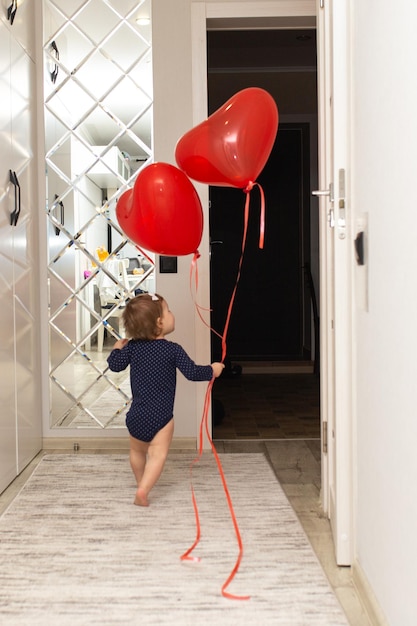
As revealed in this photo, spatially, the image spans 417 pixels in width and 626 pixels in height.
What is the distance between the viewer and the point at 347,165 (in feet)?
6.60

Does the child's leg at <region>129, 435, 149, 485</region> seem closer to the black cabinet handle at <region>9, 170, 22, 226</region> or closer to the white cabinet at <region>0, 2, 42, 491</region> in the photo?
the white cabinet at <region>0, 2, 42, 491</region>

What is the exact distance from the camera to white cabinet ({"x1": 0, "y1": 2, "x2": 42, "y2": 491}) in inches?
112

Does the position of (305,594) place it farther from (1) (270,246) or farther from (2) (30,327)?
(1) (270,246)

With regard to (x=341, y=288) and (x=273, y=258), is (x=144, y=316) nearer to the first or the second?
(x=341, y=288)

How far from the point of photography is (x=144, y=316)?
2.70 meters

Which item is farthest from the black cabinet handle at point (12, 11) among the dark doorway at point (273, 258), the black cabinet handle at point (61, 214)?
the dark doorway at point (273, 258)

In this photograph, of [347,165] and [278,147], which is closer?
[347,165]

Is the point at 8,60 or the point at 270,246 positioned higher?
the point at 8,60

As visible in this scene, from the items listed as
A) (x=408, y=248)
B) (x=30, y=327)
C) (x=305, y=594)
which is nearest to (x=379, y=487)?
(x=305, y=594)

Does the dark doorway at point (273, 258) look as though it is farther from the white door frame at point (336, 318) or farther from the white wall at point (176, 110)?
the white door frame at point (336, 318)

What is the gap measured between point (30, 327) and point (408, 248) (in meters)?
2.35

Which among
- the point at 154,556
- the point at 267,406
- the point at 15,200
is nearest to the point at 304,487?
the point at 154,556

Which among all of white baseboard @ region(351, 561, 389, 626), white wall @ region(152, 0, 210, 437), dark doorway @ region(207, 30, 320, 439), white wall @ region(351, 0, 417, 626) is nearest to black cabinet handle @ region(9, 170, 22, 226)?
white wall @ region(152, 0, 210, 437)

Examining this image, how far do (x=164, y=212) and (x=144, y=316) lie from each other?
1.59 ft
